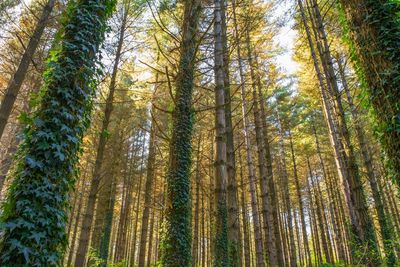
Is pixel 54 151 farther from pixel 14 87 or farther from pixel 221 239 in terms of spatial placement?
pixel 221 239

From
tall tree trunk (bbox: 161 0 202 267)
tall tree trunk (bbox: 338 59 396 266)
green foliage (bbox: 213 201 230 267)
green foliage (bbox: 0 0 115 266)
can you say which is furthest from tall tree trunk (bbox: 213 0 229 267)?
tall tree trunk (bbox: 338 59 396 266)

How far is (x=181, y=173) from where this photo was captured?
5090 millimetres

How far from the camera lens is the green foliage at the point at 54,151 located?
9.64ft

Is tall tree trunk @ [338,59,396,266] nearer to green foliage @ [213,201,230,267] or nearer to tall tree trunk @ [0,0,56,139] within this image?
green foliage @ [213,201,230,267]

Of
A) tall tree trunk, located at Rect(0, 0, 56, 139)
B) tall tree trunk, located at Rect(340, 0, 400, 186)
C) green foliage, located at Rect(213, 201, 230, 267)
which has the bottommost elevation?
green foliage, located at Rect(213, 201, 230, 267)

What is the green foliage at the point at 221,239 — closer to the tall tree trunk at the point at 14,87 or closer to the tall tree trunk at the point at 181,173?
the tall tree trunk at the point at 181,173

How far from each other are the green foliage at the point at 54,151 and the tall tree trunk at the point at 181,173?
5.83ft

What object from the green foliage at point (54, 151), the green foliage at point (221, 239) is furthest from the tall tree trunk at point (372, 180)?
the green foliage at point (54, 151)

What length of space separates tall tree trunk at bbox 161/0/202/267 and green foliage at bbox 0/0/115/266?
1776 mm

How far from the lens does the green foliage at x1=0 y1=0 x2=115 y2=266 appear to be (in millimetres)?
2939

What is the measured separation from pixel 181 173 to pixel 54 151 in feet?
7.65

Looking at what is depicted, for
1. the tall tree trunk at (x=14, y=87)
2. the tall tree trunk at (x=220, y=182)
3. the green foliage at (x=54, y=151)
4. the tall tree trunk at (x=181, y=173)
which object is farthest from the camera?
the tall tree trunk at (x=220, y=182)

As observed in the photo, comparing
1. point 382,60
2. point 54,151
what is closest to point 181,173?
point 54,151

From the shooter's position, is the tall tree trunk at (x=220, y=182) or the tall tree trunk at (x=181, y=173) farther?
the tall tree trunk at (x=220, y=182)
